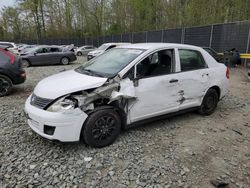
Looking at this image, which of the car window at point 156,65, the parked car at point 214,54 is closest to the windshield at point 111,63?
the car window at point 156,65

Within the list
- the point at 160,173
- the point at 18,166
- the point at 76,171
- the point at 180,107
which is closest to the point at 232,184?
the point at 160,173

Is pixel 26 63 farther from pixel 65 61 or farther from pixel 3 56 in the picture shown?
pixel 3 56

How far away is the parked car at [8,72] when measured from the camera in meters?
5.76

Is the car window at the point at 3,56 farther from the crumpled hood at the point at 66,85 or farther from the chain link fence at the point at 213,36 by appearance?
the chain link fence at the point at 213,36

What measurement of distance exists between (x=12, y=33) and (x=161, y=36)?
3505 cm

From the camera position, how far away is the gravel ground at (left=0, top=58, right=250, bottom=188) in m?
2.50

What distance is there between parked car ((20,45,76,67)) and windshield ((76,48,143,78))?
10.2 meters

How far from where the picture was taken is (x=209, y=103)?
4434 millimetres

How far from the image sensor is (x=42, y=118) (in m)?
2.80

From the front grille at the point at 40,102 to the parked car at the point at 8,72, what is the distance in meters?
3.24

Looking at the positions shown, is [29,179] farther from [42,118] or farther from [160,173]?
[160,173]

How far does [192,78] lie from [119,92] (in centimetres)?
161

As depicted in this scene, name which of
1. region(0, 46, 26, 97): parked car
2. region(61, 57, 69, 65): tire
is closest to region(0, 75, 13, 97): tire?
region(0, 46, 26, 97): parked car

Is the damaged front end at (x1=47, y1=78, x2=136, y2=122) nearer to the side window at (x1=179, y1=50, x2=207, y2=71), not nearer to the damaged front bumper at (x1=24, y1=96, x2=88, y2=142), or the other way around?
the damaged front bumper at (x1=24, y1=96, x2=88, y2=142)
